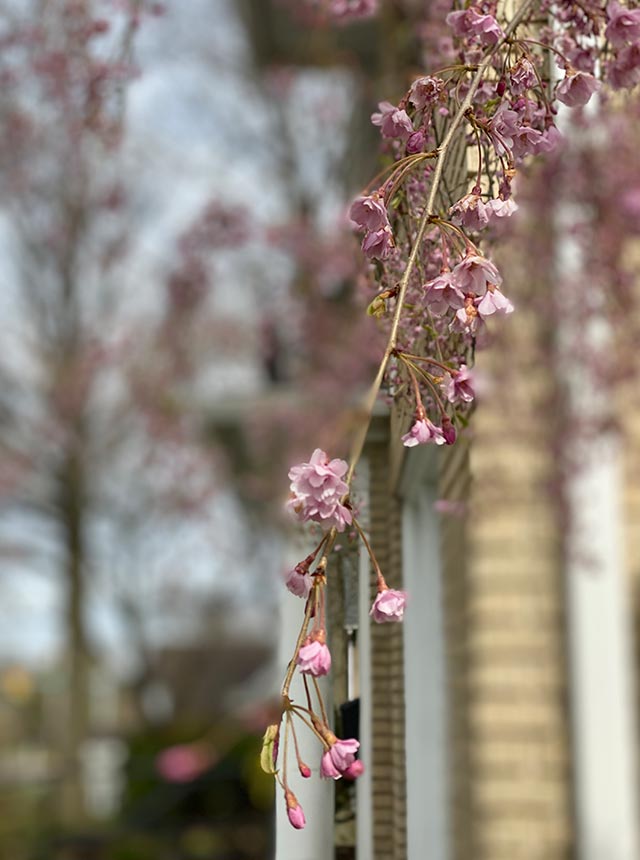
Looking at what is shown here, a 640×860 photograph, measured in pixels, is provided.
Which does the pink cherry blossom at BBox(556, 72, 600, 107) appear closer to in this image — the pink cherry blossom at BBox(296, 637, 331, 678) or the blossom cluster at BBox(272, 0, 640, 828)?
the blossom cluster at BBox(272, 0, 640, 828)

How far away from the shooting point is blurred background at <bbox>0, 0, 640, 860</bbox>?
371 cm

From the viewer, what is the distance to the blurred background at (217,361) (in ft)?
12.2

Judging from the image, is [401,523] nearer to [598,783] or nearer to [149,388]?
[598,783]

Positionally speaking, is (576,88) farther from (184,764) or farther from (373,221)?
(184,764)

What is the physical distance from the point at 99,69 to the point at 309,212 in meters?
5.26

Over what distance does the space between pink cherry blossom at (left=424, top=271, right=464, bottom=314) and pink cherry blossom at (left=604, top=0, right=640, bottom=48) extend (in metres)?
0.35

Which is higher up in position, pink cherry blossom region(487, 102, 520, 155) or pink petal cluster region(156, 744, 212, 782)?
pink cherry blossom region(487, 102, 520, 155)

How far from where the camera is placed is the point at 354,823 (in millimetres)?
1638

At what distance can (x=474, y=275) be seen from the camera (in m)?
1.01

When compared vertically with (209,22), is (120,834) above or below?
below

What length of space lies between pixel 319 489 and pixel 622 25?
0.59 metres

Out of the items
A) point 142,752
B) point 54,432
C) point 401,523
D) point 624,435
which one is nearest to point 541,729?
point 624,435

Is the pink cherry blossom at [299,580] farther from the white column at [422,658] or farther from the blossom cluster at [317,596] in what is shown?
the white column at [422,658]

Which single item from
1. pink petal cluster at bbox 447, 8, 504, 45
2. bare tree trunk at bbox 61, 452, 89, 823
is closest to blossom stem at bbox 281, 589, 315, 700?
pink petal cluster at bbox 447, 8, 504, 45
